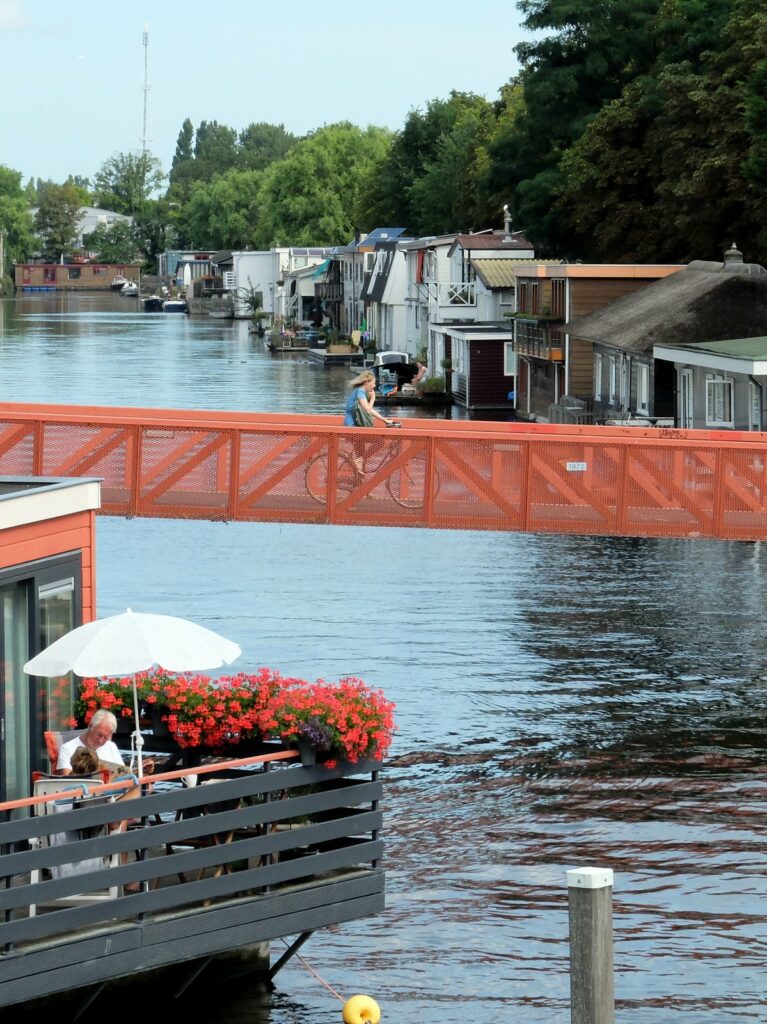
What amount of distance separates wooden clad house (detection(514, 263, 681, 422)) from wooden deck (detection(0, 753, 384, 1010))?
55185 millimetres

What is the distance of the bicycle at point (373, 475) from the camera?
24469 millimetres

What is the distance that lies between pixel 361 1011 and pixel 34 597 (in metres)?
4.13

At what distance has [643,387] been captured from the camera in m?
60.8

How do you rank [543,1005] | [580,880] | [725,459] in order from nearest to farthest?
[580,880]
[543,1005]
[725,459]

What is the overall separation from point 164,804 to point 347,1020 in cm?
296

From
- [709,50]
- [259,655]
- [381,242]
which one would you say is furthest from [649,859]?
[381,242]

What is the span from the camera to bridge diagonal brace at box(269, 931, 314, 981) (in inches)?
554

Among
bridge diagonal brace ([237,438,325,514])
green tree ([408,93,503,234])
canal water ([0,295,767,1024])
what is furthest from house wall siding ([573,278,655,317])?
bridge diagonal brace ([237,438,325,514])

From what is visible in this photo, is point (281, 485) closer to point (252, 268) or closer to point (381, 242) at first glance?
point (381, 242)

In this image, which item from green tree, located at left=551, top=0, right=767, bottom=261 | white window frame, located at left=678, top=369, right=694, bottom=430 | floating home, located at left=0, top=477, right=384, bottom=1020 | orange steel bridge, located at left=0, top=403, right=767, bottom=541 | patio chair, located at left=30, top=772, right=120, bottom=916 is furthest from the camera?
green tree, located at left=551, top=0, right=767, bottom=261

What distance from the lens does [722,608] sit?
122 feet

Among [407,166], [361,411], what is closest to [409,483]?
[361,411]

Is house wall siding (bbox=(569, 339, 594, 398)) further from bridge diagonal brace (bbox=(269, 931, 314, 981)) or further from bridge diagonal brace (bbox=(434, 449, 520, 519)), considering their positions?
bridge diagonal brace (bbox=(269, 931, 314, 981))

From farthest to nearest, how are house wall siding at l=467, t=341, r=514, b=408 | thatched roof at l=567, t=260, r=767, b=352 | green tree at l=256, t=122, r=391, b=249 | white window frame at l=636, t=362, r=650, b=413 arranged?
green tree at l=256, t=122, r=391, b=249, house wall siding at l=467, t=341, r=514, b=408, white window frame at l=636, t=362, r=650, b=413, thatched roof at l=567, t=260, r=767, b=352
